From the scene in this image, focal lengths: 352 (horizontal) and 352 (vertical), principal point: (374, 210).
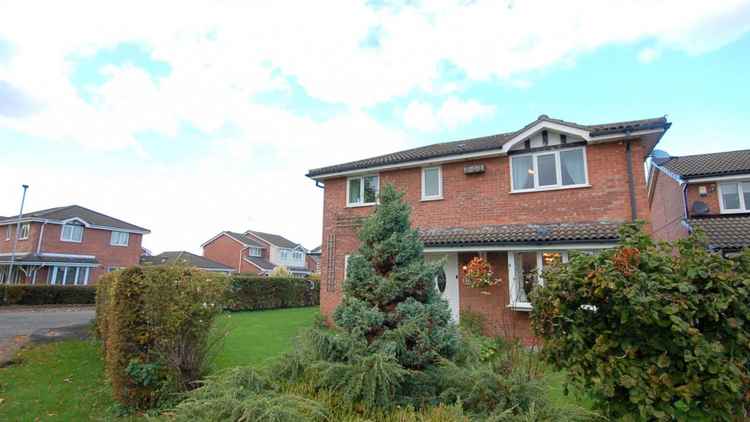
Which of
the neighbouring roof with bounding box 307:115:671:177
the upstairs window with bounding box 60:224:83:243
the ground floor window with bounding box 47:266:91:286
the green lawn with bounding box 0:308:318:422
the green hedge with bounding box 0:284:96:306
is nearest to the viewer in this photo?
A: the green lawn with bounding box 0:308:318:422

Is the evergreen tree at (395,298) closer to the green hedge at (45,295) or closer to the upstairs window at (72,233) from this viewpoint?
the green hedge at (45,295)

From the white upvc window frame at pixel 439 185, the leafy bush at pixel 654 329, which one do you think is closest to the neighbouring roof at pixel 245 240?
the white upvc window frame at pixel 439 185

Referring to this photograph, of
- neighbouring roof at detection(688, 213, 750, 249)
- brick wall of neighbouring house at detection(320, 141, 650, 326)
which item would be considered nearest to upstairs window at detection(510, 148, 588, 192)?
brick wall of neighbouring house at detection(320, 141, 650, 326)

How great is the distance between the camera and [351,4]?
9.61 metres

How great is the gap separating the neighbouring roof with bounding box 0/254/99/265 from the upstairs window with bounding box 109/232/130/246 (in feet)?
8.53

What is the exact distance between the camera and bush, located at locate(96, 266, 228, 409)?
5461 mm

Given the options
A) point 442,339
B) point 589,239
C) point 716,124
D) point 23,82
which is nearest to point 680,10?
point 589,239

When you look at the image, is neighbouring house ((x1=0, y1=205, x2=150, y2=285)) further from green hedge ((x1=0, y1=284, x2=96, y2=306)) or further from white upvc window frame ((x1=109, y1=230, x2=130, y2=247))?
green hedge ((x1=0, y1=284, x2=96, y2=306))

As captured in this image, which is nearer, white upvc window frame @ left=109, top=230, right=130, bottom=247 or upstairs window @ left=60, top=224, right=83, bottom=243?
upstairs window @ left=60, top=224, right=83, bottom=243

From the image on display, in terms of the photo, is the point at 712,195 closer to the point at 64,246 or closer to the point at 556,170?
the point at 556,170

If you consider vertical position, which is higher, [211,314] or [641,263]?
[641,263]

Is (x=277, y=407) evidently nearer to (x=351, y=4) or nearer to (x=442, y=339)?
(x=442, y=339)

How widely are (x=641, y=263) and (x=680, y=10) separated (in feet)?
33.1

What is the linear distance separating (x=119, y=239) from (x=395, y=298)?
39852 millimetres
